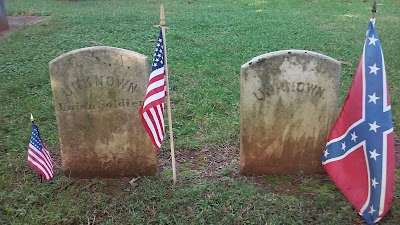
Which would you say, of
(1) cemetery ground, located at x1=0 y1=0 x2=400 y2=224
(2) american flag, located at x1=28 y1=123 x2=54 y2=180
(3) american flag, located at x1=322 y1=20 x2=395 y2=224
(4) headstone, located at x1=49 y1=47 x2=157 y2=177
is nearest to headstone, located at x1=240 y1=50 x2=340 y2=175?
(1) cemetery ground, located at x1=0 y1=0 x2=400 y2=224

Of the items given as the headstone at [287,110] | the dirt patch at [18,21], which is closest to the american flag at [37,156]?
the headstone at [287,110]

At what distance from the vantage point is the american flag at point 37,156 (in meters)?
3.20

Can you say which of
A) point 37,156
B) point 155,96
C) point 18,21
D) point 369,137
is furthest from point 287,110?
point 18,21

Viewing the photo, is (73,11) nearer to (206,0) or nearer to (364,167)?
(206,0)

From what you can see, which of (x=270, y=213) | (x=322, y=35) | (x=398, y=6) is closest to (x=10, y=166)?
(x=270, y=213)

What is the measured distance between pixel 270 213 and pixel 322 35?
625cm

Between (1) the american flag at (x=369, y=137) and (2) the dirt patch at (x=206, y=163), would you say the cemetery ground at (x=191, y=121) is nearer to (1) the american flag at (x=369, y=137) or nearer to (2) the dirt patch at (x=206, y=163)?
(2) the dirt patch at (x=206, y=163)

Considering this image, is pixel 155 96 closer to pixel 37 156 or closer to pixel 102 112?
pixel 102 112

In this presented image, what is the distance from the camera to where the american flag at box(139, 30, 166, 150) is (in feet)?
9.78

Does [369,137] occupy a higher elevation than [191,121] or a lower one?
higher

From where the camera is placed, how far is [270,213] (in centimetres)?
291

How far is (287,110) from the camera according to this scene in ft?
10.7

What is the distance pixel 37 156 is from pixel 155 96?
1028 mm

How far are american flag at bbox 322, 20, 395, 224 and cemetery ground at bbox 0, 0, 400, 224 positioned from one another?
0.14 m
